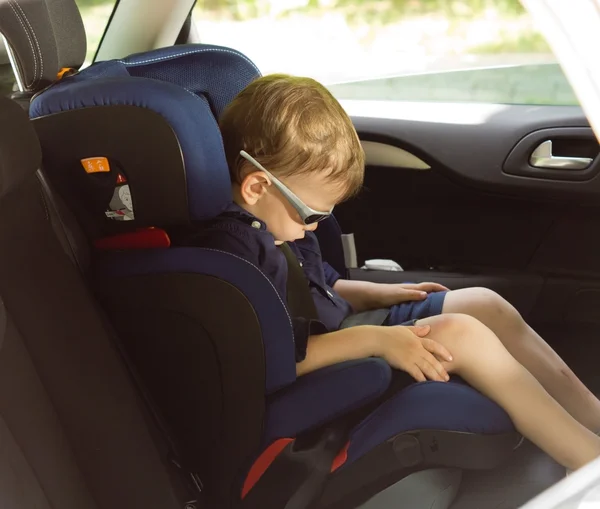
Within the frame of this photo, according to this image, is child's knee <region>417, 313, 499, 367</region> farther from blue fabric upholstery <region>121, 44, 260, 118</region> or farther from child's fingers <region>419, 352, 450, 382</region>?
blue fabric upholstery <region>121, 44, 260, 118</region>

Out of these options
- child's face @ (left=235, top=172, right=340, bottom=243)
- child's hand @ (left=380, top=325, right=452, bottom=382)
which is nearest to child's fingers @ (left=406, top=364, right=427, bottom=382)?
child's hand @ (left=380, top=325, right=452, bottom=382)

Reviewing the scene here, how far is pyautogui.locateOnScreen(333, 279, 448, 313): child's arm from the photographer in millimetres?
1692

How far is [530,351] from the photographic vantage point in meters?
1.56

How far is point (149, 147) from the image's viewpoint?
1.20 m

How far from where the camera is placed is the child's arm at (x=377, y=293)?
1.69m

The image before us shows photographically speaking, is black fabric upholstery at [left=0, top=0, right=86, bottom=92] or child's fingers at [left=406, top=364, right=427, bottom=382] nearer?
black fabric upholstery at [left=0, top=0, right=86, bottom=92]

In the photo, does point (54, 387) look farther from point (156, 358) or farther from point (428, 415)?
point (428, 415)

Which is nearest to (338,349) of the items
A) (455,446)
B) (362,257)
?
(455,446)

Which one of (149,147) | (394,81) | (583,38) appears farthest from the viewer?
(394,81)

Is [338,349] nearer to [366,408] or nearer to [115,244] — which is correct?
[366,408]

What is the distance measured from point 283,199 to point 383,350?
32 cm

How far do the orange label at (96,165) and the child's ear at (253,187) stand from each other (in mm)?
244

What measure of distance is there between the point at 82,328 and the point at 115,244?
0.15 meters

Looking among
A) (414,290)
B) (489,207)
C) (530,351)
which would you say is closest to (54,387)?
(414,290)
